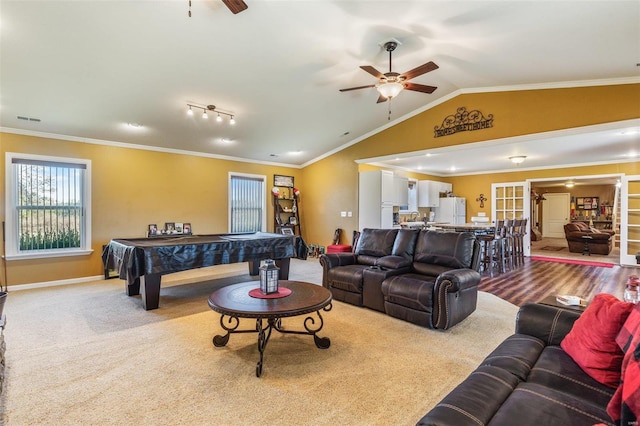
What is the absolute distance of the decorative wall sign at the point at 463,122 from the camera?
5.12 metres

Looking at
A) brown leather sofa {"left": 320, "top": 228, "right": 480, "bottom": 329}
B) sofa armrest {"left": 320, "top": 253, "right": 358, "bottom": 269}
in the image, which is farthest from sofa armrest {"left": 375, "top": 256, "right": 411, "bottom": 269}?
sofa armrest {"left": 320, "top": 253, "right": 358, "bottom": 269}

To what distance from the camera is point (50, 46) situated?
10.5 feet

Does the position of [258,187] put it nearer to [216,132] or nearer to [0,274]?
[216,132]

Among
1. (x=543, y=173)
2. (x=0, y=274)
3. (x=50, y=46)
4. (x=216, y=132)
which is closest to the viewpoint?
(x=50, y=46)

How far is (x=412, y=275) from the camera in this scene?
3.86m

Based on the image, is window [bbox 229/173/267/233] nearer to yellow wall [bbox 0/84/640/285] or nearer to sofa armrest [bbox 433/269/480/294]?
yellow wall [bbox 0/84/640/285]

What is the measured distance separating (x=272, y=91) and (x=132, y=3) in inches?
83.0

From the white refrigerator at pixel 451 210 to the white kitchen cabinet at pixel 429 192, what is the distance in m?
0.26

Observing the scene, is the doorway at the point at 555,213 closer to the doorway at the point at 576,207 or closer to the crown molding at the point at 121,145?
the doorway at the point at 576,207

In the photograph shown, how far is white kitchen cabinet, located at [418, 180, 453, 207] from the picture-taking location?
367 inches

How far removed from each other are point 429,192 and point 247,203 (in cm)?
543

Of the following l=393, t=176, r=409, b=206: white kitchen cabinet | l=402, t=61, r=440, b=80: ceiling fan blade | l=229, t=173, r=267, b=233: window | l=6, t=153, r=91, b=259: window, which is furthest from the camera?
l=393, t=176, r=409, b=206: white kitchen cabinet

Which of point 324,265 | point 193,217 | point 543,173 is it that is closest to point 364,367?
point 324,265

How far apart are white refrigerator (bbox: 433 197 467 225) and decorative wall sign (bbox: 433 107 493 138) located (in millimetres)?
4630
